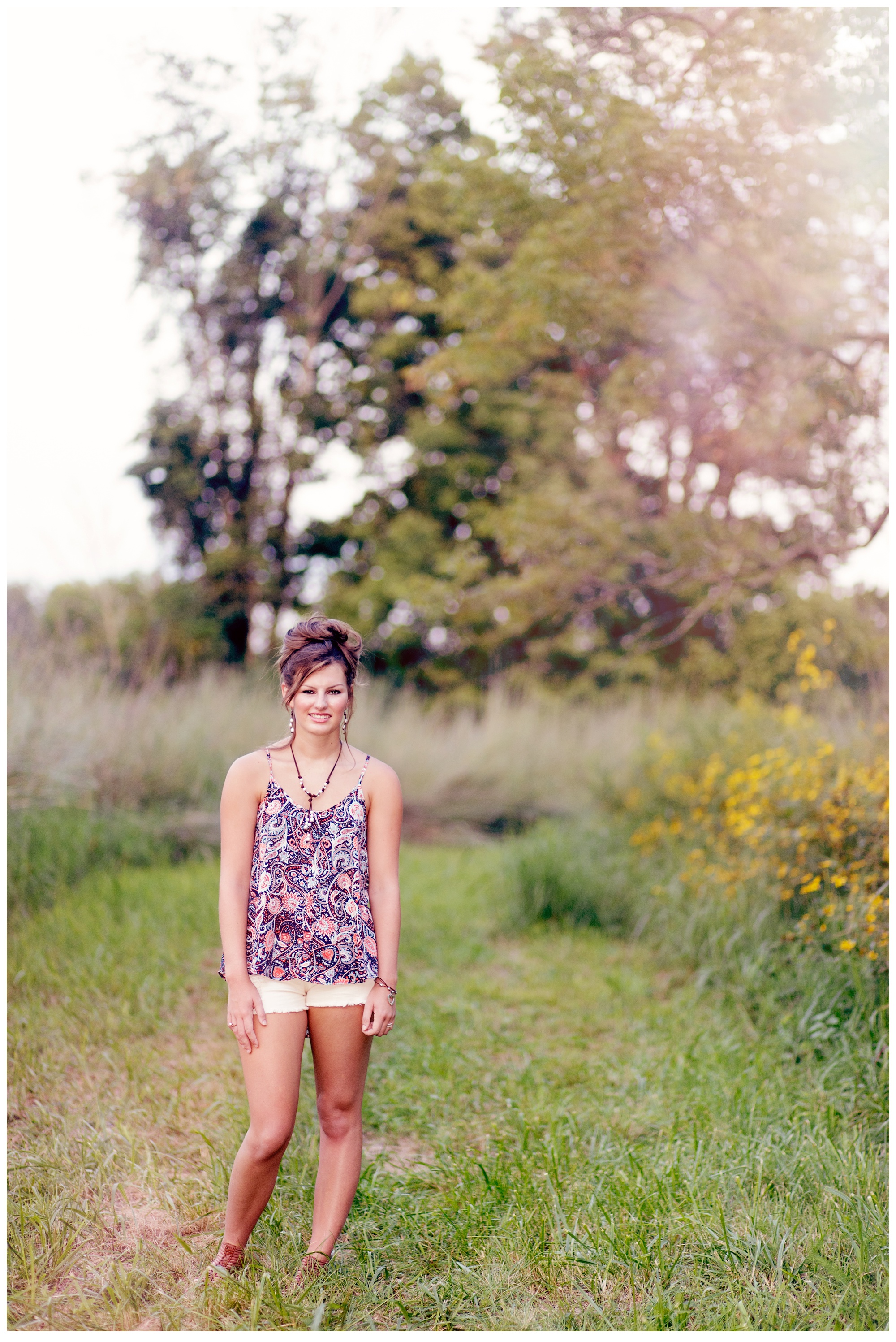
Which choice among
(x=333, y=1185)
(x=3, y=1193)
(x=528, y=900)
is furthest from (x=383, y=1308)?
(x=528, y=900)

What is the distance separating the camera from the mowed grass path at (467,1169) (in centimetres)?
236

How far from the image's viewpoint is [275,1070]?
2.32m

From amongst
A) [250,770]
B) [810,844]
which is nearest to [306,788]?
[250,770]

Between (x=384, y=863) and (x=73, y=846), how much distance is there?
4.44 meters

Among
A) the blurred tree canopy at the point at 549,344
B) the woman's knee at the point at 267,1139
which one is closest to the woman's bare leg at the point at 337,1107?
the woman's knee at the point at 267,1139

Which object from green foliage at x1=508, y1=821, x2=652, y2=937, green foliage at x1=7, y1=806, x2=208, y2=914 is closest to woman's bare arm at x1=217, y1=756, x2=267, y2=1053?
green foliage at x1=7, y1=806, x2=208, y2=914

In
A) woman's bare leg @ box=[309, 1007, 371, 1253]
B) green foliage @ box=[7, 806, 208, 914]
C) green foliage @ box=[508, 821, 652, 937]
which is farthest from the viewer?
green foliage @ box=[508, 821, 652, 937]

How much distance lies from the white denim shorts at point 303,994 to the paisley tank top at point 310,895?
2 cm

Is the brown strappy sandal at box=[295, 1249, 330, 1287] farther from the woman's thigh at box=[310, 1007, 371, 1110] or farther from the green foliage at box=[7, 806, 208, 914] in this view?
the green foliage at box=[7, 806, 208, 914]

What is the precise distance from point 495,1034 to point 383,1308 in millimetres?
1998

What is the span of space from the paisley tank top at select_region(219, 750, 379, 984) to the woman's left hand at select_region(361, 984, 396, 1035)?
1.7 inches

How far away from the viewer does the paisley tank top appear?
7.74ft

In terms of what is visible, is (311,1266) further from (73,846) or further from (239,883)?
(73,846)

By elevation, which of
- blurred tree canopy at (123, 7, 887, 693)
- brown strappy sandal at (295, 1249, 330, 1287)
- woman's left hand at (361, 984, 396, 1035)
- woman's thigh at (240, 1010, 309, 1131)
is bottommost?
brown strappy sandal at (295, 1249, 330, 1287)
